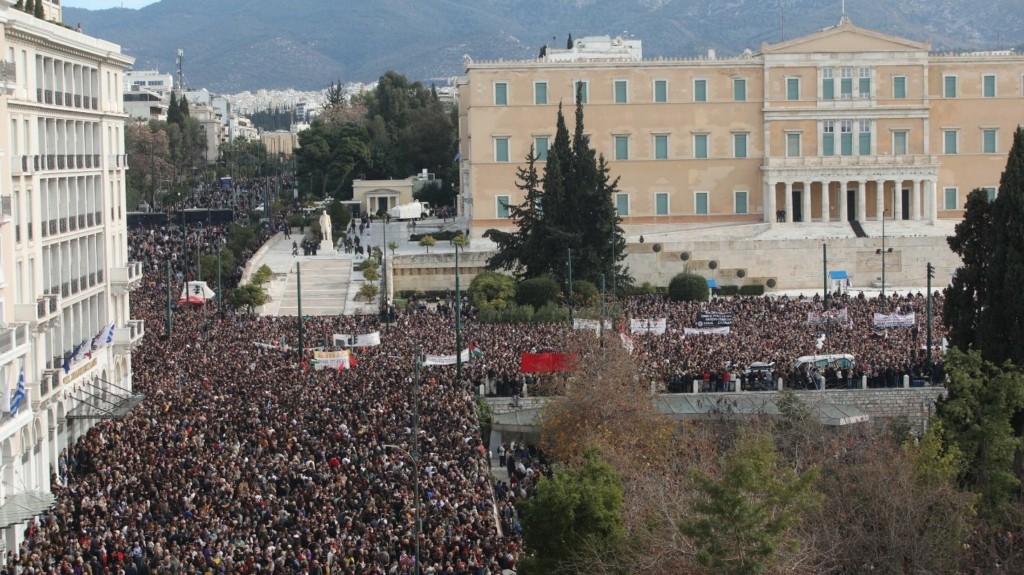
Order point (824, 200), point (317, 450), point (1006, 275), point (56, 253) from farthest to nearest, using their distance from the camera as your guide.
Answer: point (824, 200), point (56, 253), point (1006, 275), point (317, 450)

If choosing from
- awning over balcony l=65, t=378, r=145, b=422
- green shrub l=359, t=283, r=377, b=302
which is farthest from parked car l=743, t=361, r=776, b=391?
green shrub l=359, t=283, r=377, b=302

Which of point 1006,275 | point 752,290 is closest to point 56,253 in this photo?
point 1006,275

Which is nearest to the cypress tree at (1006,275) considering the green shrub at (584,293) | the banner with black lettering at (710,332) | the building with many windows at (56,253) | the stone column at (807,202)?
the banner with black lettering at (710,332)

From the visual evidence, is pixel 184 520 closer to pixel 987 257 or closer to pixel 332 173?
pixel 987 257

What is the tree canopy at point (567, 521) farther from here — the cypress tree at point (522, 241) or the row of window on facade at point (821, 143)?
the row of window on facade at point (821, 143)

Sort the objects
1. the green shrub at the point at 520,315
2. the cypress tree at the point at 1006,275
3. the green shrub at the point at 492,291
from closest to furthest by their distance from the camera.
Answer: the cypress tree at the point at 1006,275 → the green shrub at the point at 520,315 → the green shrub at the point at 492,291

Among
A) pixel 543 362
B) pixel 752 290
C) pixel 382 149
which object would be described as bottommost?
pixel 543 362

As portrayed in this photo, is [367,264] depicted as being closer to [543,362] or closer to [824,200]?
[824,200]
